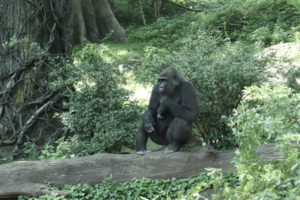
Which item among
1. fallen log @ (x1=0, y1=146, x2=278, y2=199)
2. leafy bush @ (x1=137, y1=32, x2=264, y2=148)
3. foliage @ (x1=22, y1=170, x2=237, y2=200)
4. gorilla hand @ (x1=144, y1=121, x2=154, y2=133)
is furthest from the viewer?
leafy bush @ (x1=137, y1=32, x2=264, y2=148)

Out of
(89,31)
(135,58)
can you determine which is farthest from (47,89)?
(89,31)

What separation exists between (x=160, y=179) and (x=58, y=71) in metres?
2.89

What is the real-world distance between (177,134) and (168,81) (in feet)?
2.53

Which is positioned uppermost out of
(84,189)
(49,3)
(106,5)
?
(106,5)

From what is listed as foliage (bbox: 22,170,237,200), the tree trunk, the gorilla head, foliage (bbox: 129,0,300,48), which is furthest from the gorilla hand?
the tree trunk

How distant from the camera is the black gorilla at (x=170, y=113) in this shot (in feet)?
18.6

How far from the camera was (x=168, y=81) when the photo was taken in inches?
227

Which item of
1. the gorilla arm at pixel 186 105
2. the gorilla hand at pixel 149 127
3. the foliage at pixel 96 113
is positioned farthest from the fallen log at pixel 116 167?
the foliage at pixel 96 113

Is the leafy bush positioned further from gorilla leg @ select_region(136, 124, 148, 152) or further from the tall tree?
the tall tree

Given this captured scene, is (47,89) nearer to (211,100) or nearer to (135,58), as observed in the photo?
(211,100)

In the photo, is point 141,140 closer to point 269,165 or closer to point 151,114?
point 151,114

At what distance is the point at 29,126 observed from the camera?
7527 millimetres

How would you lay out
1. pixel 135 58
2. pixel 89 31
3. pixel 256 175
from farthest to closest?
1. pixel 89 31
2. pixel 135 58
3. pixel 256 175

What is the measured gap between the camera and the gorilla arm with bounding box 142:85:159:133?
19.4ft
